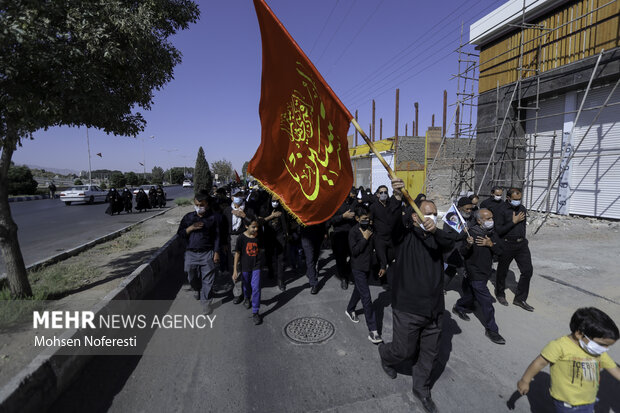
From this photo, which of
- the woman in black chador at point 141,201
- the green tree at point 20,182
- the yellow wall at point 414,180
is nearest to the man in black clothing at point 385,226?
the yellow wall at point 414,180

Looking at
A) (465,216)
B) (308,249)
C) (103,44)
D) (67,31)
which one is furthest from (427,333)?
(67,31)

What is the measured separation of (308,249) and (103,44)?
468cm

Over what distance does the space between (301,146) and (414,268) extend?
1821 mm

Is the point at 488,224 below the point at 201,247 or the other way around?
the other way around

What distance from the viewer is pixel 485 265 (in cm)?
416

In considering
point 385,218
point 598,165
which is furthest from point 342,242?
point 598,165

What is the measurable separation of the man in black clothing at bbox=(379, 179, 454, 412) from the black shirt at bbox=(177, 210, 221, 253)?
3206 millimetres

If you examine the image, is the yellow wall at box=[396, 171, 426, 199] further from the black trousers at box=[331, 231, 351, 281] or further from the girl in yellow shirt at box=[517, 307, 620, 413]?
the girl in yellow shirt at box=[517, 307, 620, 413]

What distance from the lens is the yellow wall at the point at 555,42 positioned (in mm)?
9805

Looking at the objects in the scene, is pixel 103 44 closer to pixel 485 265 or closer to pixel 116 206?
pixel 485 265

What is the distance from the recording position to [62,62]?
4125 mm

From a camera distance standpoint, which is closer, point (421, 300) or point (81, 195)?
point (421, 300)

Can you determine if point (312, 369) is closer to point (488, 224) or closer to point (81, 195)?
point (488, 224)

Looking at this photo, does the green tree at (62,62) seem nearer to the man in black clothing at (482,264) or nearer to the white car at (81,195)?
the man in black clothing at (482,264)
